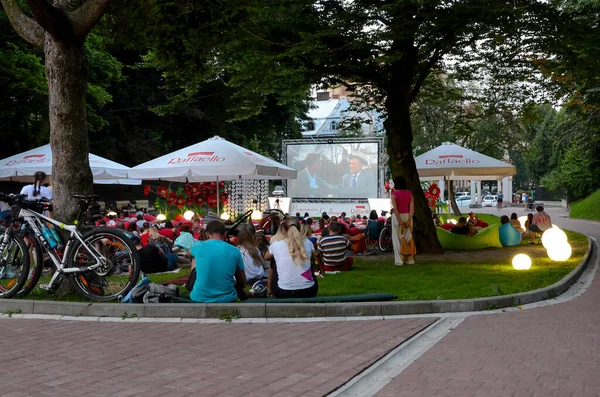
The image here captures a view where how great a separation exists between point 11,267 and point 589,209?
41018 mm

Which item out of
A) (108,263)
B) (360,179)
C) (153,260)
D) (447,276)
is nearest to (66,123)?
(108,263)

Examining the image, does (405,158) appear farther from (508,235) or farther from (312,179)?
(312,179)

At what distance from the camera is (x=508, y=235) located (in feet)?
66.0

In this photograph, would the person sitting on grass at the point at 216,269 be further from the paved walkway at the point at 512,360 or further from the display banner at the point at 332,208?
the display banner at the point at 332,208

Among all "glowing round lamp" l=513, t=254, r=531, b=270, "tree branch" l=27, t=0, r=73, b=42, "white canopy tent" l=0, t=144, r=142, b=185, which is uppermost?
"tree branch" l=27, t=0, r=73, b=42

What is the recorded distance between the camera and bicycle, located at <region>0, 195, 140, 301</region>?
29.1 feet

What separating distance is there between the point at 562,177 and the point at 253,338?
5093cm

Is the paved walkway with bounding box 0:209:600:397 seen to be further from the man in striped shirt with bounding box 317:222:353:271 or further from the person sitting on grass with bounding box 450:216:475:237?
the person sitting on grass with bounding box 450:216:475:237

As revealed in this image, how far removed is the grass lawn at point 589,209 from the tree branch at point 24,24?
1465 inches

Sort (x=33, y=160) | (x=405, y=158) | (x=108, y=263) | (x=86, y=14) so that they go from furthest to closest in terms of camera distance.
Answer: (x=405, y=158) < (x=33, y=160) < (x=86, y=14) < (x=108, y=263)

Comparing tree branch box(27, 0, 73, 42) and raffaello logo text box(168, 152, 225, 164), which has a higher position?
tree branch box(27, 0, 73, 42)

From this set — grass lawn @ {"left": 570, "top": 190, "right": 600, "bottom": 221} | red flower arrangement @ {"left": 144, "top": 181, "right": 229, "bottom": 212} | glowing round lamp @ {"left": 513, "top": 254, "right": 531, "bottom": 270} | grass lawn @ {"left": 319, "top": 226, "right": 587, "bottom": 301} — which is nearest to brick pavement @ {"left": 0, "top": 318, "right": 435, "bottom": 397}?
grass lawn @ {"left": 319, "top": 226, "right": 587, "bottom": 301}

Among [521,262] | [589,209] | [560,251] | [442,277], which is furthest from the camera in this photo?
[589,209]

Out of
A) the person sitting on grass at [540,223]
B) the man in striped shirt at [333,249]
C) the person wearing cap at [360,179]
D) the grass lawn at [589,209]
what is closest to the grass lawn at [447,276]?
the man in striped shirt at [333,249]
